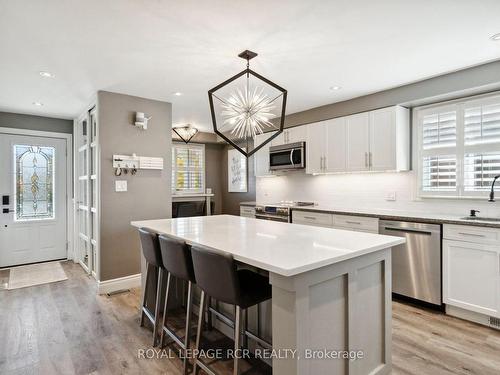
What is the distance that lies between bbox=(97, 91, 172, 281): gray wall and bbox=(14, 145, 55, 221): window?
204 centimetres

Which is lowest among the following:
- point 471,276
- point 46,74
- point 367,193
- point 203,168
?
point 471,276

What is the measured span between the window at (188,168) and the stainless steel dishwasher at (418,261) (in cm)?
445

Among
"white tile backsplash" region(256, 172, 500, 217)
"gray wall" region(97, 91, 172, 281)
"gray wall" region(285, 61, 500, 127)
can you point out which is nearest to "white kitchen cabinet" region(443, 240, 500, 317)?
"white tile backsplash" region(256, 172, 500, 217)

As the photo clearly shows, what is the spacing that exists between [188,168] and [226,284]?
5.29 m

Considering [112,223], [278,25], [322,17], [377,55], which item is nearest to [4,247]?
[112,223]

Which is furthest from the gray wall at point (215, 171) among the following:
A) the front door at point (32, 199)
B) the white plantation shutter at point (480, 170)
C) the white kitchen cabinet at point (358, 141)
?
the white plantation shutter at point (480, 170)

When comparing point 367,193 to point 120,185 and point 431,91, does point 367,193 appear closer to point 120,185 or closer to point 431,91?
point 431,91

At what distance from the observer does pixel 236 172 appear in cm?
669

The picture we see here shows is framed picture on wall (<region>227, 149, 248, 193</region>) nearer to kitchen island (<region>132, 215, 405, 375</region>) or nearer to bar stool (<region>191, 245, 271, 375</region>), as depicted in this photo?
kitchen island (<region>132, 215, 405, 375</region>)

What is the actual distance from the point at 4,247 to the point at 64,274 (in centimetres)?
120

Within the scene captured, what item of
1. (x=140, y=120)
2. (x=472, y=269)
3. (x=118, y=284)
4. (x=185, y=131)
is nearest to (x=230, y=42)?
(x=140, y=120)

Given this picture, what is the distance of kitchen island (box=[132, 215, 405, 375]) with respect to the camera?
1.39m

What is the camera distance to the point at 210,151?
7.09 m

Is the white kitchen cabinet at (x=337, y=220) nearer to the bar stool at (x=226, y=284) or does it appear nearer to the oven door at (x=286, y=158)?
the oven door at (x=286, y=158)
